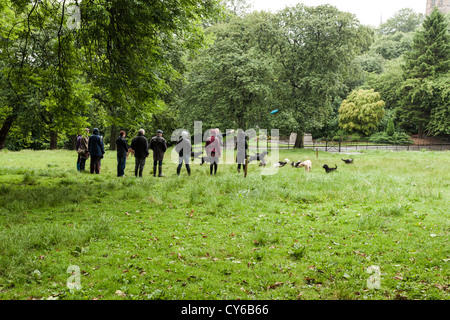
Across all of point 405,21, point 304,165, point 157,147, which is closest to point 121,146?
point 157,147

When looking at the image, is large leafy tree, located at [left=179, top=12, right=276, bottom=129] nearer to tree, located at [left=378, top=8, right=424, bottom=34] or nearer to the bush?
the bush

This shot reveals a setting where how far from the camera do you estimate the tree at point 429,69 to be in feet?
141

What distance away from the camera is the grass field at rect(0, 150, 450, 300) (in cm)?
413

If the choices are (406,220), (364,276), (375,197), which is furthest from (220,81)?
(364,276)

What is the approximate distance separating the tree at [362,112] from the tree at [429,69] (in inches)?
179

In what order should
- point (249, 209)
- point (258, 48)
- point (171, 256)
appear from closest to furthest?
1. point (171, 256)
2. point (249, 209)
3. point (258, 48)

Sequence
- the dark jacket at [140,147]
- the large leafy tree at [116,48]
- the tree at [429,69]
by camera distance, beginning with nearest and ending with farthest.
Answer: the large leafy tree at [116,48] < the dark jacket at [140,147] < the tree at [429,69]

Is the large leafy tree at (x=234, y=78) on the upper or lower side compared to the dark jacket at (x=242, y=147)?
upper

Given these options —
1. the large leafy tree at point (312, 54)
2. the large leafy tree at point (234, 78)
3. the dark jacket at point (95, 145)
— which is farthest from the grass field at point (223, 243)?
the large leafy tree at point (312, 54)

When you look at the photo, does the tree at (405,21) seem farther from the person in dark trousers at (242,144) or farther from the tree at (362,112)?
the person in dark trousers at (242,144)

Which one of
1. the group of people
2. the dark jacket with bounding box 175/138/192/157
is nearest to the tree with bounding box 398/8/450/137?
the group of people
